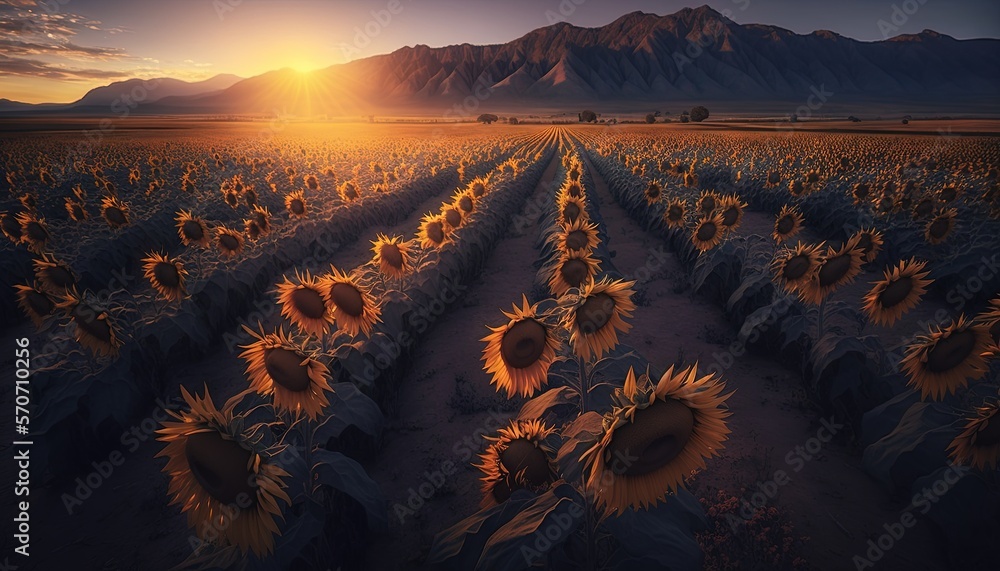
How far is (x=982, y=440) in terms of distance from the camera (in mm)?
3318

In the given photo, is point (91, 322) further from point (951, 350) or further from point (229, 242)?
point (951, 350)

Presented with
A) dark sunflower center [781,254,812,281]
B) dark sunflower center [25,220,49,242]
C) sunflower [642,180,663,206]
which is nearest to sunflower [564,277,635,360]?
dark sunflower center [781,254,812,281]

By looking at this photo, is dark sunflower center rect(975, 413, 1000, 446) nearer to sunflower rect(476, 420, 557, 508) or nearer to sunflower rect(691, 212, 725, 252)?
sunflower rect(476, 420, 557, 508)

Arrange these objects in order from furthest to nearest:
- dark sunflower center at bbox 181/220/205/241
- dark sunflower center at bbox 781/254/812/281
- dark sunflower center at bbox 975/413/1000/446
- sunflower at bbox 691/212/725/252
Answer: sunflower at bbox 691/212/725/252 → dark sunflower center at bbox 181/220/205/241 → dark sunflower center at bbox 781/254/812/281 → dark sunflower center at bbox 975/413/1000/446

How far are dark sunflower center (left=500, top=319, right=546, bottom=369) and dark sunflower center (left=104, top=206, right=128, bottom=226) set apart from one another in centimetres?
1224

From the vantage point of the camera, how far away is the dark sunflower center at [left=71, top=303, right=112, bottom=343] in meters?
5.35

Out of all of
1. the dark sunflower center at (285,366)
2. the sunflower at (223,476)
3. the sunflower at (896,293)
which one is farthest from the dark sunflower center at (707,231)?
the sunflower at (223,476)

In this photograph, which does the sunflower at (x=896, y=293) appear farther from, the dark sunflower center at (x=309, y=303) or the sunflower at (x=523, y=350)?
the dark sunflower center at (x=309, y=303)

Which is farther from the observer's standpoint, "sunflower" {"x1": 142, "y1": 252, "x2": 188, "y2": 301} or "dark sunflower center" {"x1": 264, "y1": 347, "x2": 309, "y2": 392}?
"sunflower" {"x1": 142, "y1": 252, "x2": 188, "y2": 301}

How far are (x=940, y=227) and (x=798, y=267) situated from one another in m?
6.51

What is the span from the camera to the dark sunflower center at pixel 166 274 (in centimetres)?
708

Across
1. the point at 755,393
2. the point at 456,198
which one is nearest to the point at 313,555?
the point at 755,393

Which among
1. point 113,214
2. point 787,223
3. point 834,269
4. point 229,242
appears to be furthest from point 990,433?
point 113,214

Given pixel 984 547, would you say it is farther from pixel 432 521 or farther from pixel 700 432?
pixel 432 521
